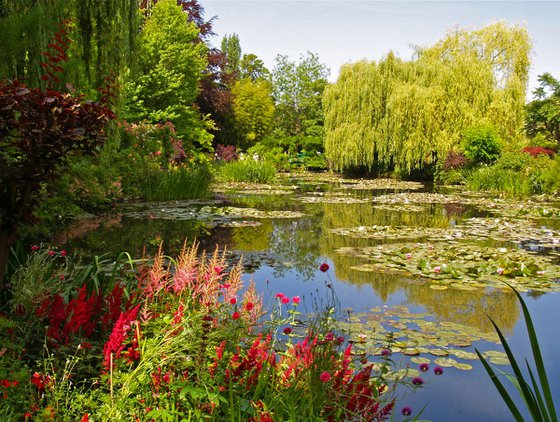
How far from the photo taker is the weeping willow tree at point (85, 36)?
3670 mm

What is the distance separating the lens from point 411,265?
5703 mm

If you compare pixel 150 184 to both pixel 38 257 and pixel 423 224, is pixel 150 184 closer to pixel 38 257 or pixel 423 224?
pixel 423 224

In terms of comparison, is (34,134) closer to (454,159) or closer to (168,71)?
(454,159)

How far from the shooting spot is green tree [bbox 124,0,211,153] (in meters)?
20.4

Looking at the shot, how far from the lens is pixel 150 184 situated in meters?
11.7

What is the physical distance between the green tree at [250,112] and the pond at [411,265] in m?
20.8

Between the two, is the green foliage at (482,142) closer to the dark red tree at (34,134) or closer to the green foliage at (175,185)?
the green foliage at (175,185)

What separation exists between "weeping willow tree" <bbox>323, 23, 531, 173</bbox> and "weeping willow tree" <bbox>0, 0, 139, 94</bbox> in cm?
1664

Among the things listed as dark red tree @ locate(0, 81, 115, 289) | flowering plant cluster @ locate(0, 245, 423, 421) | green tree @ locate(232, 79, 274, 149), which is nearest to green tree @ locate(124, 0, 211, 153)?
green tree @ locate(232, 79, 274, 149)

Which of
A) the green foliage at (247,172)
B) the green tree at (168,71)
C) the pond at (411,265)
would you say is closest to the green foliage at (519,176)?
the pond at (411,265)

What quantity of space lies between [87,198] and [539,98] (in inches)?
1480

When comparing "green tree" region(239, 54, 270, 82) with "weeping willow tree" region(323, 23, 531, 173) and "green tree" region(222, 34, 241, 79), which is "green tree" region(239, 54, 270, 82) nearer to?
"green tree" region(222, 34, 241, 79)

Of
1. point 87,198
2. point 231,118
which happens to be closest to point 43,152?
point 87,198

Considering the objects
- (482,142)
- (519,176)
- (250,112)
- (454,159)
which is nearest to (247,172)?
(454,159)
